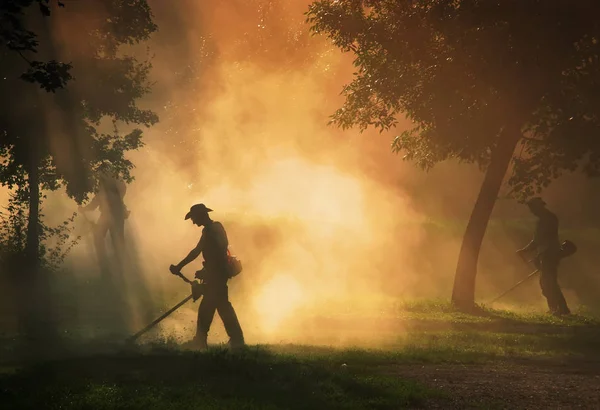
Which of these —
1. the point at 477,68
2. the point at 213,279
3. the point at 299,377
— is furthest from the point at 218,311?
the point at 477,68

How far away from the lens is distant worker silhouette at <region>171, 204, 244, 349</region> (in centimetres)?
1238

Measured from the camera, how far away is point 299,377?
30.5ft

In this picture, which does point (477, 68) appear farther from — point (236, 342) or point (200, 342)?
point (200, 342)

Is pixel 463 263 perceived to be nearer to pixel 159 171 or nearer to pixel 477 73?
pixel 477 73

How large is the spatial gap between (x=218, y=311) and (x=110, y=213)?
9961 millimetres

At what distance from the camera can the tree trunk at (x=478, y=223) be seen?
1798 centimetres

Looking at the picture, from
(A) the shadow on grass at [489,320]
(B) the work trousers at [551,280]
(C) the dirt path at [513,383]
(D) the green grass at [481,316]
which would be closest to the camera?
(C) the dirt path at [513,383]

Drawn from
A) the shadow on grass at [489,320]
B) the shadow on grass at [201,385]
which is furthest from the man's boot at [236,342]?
the shadow on grass at [489,320]

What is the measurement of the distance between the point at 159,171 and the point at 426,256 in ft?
46.7

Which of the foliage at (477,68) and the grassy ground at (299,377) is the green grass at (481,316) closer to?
the foliage at (477,68)

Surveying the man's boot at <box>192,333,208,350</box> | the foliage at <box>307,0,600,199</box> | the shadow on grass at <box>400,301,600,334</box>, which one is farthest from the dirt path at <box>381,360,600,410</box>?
the foliage at <box>307,0,600,199</box>

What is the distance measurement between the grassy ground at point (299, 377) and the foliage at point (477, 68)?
542 centimetres

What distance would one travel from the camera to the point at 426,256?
1078 inches

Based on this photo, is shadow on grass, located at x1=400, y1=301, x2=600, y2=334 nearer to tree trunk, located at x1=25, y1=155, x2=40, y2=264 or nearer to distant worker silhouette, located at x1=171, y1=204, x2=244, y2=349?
distant worker silhouette, located at x1=171, y1=204, x2=244, y2=349
